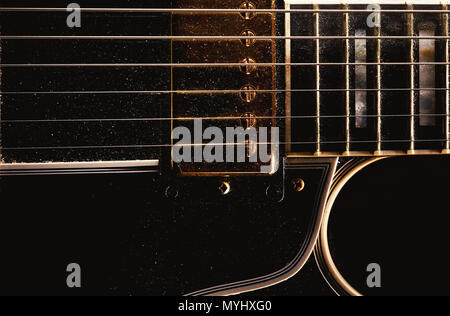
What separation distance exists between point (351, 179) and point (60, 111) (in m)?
0.48

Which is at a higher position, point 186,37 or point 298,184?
point 186,37

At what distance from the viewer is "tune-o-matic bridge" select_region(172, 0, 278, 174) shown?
579mm

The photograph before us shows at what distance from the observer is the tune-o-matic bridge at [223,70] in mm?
579

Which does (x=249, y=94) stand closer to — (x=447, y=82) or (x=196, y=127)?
(x=196, y=127)

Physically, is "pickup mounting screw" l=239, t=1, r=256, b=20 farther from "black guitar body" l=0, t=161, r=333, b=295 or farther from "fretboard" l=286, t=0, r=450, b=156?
"black guitar body" l=0, t=161, r=333, b=295

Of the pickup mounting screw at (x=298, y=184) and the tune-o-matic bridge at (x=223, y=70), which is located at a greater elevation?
the tune-o-matic bridge at (x=223, y=70)

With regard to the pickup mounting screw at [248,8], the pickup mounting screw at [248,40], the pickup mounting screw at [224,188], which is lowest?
the pickup mounting screw at [224,188]

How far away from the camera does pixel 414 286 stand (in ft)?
2.07
